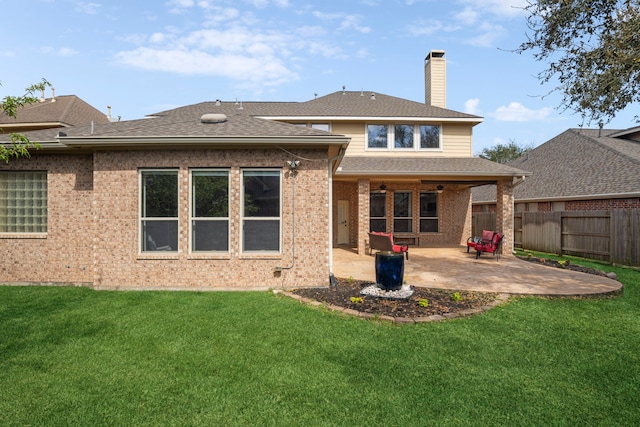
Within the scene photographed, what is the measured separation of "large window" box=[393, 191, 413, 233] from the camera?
17125mm

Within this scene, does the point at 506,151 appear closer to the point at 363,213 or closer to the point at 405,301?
the point at 363,213

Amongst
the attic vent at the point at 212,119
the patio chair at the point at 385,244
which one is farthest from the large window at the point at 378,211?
the attic vent at the point at 212,119

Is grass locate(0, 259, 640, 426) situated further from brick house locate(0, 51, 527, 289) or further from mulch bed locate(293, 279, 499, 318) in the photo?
brick house locate(0, 51, 527, 289)

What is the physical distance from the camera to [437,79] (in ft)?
62.1

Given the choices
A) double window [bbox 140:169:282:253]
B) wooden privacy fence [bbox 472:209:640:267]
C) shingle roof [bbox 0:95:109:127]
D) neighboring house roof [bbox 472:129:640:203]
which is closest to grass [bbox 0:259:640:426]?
double window [bbox 140:169:282:253]

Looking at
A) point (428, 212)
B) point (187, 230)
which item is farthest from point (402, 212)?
point (187, 230)

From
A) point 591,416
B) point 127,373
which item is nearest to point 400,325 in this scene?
point 591,416

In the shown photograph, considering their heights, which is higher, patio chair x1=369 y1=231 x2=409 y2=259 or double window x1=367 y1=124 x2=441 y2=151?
double window x1=367 y1=124 x2=441 y2=151

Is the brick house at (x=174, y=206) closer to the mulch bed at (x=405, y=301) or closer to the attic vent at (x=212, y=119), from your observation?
the attic vent at (x=212, y=119)

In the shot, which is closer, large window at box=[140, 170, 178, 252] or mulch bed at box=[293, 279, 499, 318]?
mulch bed at box=[293, 279, 499, 318]

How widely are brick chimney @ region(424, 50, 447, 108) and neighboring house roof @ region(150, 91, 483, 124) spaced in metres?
1.37

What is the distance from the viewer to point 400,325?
19.0 ft

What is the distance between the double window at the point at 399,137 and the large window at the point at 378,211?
7.74 ft

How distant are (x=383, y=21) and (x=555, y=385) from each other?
11.2 meters
